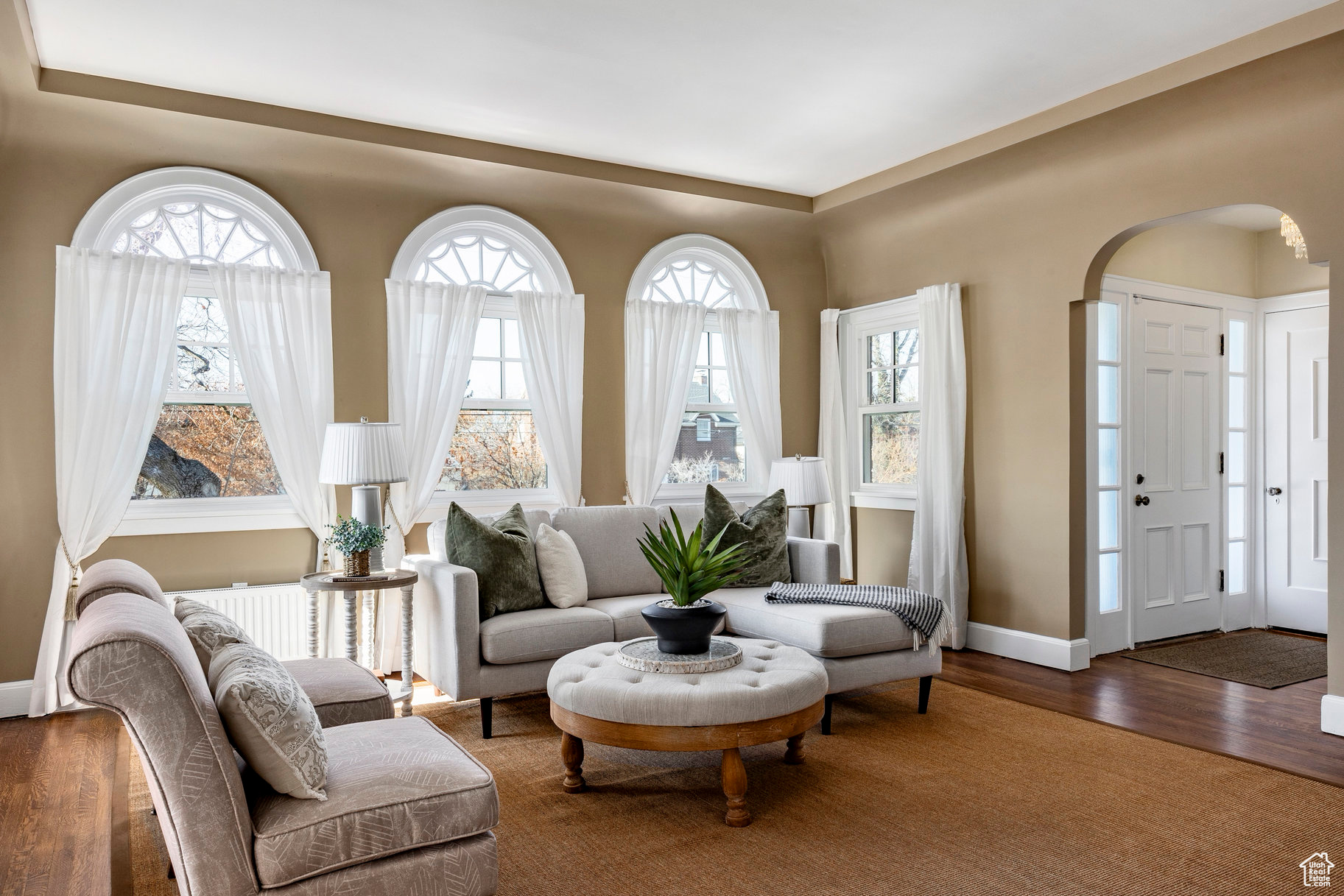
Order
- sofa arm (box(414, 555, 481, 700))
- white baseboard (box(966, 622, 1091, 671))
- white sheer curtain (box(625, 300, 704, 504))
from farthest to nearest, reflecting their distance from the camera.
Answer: white sheer curtain (box(625, 300, 704, 504)), white baseboard (box(966, 622, 1091, 671)), sofa arm (box(414, 555, 481, 700))

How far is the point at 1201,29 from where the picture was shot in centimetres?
351

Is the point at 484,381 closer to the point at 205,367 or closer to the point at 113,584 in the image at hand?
the point at 205,367

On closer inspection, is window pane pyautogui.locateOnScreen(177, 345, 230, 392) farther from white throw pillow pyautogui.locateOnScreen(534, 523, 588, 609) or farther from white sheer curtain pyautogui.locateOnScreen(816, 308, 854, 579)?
white sheer curtain pyautogui.locateOnScreen(816, 308, 854, 579)

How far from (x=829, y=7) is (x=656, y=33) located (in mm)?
690

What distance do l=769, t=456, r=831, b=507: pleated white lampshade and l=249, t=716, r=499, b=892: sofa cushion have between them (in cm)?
306

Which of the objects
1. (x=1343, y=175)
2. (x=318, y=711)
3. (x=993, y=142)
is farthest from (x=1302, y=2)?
(x=318, y=711)

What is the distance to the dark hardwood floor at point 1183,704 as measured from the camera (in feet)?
11.2

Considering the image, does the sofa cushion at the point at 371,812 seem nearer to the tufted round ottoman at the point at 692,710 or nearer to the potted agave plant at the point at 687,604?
the tufted round ottoman at the point at 692,710

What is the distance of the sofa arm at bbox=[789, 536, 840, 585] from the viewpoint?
4570 millimetres

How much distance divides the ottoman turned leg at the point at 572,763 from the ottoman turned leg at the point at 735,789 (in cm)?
55

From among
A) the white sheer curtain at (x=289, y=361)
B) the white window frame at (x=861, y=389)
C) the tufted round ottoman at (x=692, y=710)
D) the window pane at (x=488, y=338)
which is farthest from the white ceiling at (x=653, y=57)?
the tufted round ottoman at (x=692, y=710)

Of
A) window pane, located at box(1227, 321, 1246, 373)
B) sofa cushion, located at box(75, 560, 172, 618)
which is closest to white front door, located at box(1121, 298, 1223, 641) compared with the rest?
window pane, located at box(1227, 321, 1246, 373)

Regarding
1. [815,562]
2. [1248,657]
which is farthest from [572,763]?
[1248,657]

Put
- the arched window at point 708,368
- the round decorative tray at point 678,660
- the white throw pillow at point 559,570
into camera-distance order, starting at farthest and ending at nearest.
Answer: the arched window at point 708,368, the white throw pillow at point 559,570, the round decorative tray at point 678,660
